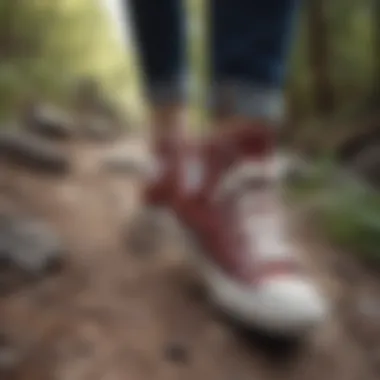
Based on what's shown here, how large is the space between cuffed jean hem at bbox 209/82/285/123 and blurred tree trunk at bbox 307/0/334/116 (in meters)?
0.32

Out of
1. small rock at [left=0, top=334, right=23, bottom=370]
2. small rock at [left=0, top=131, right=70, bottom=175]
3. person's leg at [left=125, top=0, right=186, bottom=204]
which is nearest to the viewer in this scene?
small rock at [left=0, top=334, right=23, bottom=370]

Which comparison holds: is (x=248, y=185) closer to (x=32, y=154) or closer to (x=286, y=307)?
(x=286, y=307)

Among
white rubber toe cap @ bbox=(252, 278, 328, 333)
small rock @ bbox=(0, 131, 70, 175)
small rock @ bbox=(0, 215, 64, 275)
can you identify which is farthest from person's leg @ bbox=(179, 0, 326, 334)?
small rock @ bbox=(0, 131, 70, 175)

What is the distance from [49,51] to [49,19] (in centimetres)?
3

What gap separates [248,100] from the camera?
22.6 inches

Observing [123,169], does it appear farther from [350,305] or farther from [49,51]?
[350,305]

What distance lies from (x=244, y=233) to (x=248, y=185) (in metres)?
0.03

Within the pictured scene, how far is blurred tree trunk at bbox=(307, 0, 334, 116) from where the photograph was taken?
2.92ft

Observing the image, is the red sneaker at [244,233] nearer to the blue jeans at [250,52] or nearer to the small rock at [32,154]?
the blue jeans at [250,52]

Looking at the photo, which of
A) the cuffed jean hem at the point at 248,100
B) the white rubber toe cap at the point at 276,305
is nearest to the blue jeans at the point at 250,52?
the cuffed jean hem at the point at 248,100

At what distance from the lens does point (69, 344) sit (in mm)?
572

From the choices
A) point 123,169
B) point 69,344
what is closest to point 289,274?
point 69,344

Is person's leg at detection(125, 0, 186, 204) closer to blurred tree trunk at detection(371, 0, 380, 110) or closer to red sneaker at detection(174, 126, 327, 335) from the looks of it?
red sneaker at detection(174, 126, 327, 335)

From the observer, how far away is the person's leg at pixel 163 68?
25.2 inches
